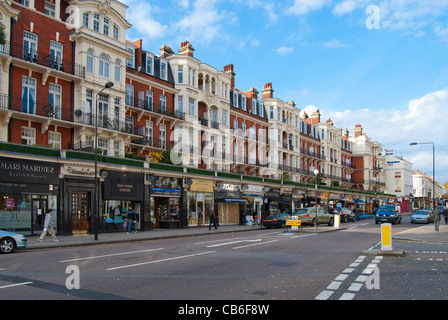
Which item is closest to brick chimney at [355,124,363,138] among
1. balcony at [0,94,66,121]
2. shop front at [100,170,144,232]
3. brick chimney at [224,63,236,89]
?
brick chimney at [224,63,236,89]

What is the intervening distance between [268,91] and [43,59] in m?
35.4

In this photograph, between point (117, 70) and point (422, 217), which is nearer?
point (117, 70)

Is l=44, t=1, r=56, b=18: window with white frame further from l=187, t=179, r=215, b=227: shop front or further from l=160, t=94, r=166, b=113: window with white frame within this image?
l=187, t=179, r=215, b=227: shop front

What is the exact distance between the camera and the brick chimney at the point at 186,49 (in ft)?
130

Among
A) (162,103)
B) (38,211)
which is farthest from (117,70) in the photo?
(38,211)

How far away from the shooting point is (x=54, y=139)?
27562mm

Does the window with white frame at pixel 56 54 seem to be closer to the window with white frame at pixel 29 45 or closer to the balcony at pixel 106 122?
the window with white frame at pixel 29 45

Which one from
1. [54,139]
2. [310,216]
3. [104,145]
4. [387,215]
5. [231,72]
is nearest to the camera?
[54,139]

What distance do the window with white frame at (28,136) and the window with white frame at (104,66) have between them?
691 cm

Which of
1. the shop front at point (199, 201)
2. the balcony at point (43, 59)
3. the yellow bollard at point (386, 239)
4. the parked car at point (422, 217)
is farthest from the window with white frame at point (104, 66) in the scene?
the parked car at point (422, 217)

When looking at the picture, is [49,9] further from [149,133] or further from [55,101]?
[149,133]

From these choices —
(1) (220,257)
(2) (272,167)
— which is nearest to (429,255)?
(1) (220,257)

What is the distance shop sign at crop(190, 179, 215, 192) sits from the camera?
34.1 m
